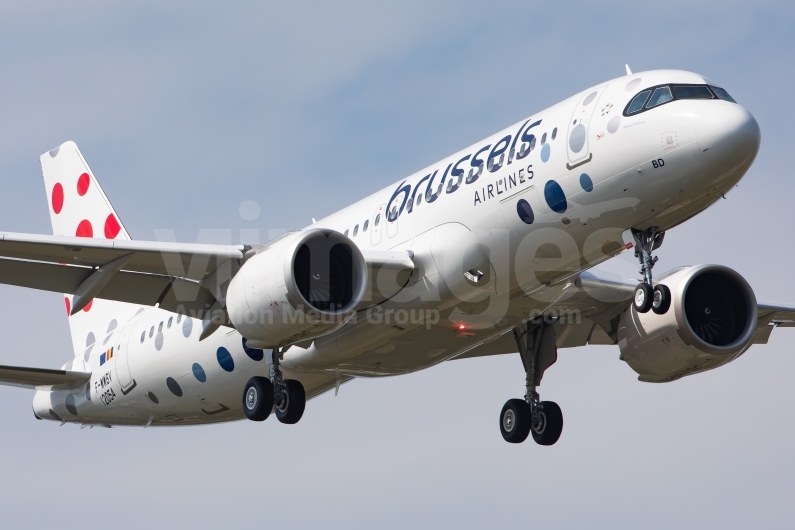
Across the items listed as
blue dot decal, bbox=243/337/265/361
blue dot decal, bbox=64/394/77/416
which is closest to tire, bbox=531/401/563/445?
blue dot decal, bbox=243/337/265/361

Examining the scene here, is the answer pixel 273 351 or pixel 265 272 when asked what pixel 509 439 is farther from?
pixel 265 272

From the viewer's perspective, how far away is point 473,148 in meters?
25.5

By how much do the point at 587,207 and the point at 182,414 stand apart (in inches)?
494

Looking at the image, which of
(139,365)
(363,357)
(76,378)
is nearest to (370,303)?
(363,357)

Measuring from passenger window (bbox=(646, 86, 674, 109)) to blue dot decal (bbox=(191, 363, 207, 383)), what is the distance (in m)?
12.2

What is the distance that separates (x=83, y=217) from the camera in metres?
37.4

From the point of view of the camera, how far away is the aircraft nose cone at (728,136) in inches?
846

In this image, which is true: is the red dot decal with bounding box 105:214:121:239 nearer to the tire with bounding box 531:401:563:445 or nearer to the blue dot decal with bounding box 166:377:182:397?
the blue dot decal with bounding box 166:377:182:397

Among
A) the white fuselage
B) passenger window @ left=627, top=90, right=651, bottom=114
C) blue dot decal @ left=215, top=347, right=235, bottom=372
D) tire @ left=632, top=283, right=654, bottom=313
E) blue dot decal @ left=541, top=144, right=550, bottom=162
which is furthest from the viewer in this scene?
blue dot decal @ left=215, top=347, right=235, bottom=372

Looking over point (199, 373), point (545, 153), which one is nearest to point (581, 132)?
A: point (545, 153)

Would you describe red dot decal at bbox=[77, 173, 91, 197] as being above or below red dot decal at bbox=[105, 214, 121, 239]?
above

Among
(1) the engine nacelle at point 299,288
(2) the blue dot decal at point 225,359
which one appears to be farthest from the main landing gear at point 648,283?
(2) the blue dot decal at point 225,359

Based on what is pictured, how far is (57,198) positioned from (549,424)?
57.0 ft

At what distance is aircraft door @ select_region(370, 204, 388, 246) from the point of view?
2623 centimetres
